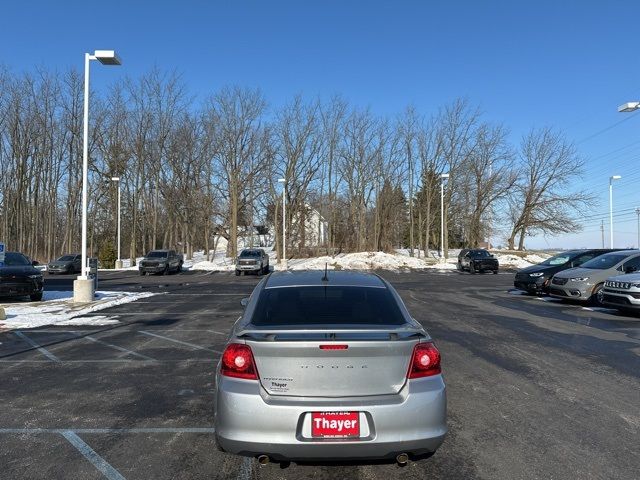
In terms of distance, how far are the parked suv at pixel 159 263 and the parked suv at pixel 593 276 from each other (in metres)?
27.1

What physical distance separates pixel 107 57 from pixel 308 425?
15394 millimetres

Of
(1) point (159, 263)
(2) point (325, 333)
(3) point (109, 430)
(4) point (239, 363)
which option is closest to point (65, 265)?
(1) point (159, 263)

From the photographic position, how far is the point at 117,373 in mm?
7312

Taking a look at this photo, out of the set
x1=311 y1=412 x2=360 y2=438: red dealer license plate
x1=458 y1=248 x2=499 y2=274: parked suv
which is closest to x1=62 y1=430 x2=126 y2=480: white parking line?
x1=311 y1=412 x2=360 y2=438: red dealer license plate

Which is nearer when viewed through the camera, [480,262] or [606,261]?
[606,261]

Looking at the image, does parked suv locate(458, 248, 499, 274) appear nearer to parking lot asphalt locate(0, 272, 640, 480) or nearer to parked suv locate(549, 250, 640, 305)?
parked suv locate(549, 250, 640, 305)

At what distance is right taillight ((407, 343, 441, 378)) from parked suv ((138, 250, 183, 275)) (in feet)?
113

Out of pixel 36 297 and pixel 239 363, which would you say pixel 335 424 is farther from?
pixel 36 297

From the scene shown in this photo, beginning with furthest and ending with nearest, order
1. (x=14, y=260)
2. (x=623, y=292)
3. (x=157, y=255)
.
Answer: (x=157, y=255) < (x=14, y=260) < (x=623, y=292)

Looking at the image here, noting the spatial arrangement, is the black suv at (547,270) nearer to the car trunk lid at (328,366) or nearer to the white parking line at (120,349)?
the white parking line at (120,349)

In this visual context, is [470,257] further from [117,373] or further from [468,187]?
[117,373]

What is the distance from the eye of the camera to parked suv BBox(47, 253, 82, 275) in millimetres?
36531

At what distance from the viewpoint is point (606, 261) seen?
53.4ft

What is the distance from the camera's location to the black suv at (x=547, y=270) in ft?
61.9
